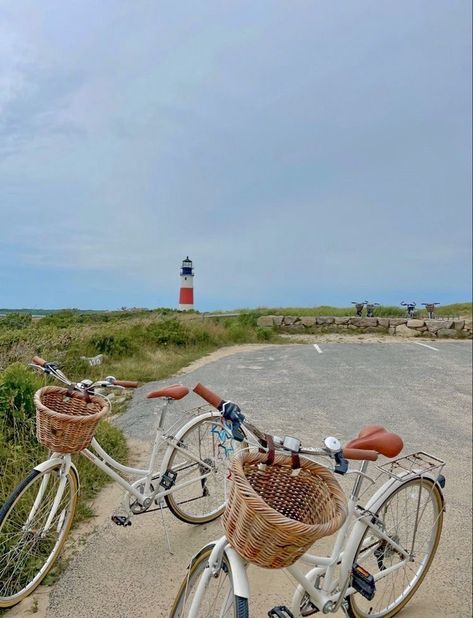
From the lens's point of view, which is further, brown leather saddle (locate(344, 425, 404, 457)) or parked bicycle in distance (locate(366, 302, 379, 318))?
parked bicycle in distance (locate(366, 302, 379, 318))

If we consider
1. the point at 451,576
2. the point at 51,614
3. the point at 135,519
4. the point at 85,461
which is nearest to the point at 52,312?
the point at 85,461

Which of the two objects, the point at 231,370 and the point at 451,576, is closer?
the point at 451,576

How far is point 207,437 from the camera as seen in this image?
295cm

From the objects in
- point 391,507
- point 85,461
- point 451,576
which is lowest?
point 451,576

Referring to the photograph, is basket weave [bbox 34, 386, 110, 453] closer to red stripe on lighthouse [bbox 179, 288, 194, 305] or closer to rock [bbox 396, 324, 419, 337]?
red stripe on lighthouse [bbox 179, 288, 194, 305]

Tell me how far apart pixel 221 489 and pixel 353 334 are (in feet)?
47.3

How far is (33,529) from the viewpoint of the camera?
2334 millimetres

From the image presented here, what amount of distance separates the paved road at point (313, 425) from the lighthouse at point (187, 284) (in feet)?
4.80

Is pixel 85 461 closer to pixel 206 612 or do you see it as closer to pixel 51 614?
pixel 51 614

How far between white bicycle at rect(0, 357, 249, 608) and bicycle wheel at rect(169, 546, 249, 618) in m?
0.48

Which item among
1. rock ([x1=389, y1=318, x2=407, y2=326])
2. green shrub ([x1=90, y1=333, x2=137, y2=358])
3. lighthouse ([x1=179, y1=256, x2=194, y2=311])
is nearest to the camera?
lighthouse ([x1=179, y1=256, x2=194, y2=311])

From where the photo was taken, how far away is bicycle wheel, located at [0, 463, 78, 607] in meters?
2.21

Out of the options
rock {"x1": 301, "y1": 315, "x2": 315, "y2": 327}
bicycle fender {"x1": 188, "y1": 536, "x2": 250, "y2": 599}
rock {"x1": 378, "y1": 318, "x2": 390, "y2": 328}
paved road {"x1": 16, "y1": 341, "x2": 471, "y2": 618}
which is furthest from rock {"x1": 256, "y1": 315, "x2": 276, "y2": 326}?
bicycle fender {"x1": 188, "y1": 536, "x2": 250, "y2": 599}

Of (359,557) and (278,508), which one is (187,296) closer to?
(359,557)
